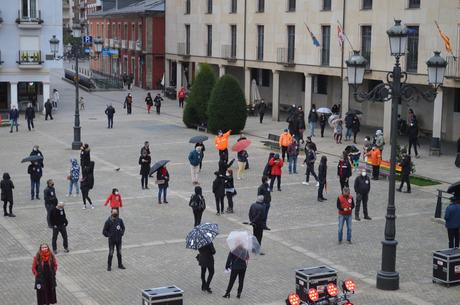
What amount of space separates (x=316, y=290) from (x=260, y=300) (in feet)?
8.53

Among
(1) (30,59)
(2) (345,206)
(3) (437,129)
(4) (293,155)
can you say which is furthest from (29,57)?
(2) (345,206)

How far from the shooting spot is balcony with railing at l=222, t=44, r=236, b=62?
55.2 m

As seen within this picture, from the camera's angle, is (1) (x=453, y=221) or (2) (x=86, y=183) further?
(2) (x=86, y=183)

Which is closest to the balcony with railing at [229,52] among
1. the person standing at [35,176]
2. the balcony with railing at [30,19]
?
Answer: the balcony with railing at [30,19]

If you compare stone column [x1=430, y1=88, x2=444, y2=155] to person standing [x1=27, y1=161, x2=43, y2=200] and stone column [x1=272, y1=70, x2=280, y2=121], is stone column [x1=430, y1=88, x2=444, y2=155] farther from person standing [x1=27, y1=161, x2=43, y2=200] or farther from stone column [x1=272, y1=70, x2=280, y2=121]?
person standing [x1=27, y1=161, x2=43, y2=200]

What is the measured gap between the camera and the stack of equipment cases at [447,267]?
55.3ft

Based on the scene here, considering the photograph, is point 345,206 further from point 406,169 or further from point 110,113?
point 110,113

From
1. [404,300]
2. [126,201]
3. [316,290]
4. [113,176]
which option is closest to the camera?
[316,290]

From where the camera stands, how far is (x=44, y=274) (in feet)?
49.4

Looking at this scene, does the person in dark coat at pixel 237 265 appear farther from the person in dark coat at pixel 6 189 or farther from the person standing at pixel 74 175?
the person standing at pixel 74 175

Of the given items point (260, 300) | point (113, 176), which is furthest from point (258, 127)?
point (260, 300)

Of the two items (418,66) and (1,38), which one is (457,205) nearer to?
(418,66)

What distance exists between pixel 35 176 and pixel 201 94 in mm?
19959

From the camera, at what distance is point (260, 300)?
1619 centimetres
